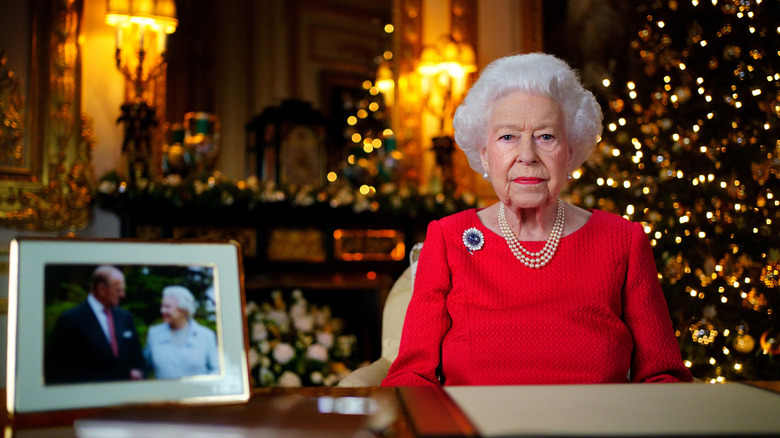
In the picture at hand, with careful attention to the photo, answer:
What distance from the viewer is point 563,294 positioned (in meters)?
1.54

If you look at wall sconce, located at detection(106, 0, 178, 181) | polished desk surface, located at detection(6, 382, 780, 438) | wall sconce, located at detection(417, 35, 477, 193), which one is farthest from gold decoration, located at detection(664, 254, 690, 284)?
wall sconce, located at detection(106, 0, 178, 181)

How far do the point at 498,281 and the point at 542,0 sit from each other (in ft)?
14.5

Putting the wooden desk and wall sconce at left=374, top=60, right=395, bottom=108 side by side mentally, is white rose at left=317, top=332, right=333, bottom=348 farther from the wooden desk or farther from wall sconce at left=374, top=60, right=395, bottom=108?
the wooden desk

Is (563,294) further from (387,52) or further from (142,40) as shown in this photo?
(387,52)

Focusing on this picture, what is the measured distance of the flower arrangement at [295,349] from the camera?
10.9 feet

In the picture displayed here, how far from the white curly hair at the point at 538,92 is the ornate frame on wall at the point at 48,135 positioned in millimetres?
2875

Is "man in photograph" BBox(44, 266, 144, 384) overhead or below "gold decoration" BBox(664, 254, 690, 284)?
overhead

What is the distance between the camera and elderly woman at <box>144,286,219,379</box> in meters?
0.91

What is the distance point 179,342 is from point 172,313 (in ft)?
0.14

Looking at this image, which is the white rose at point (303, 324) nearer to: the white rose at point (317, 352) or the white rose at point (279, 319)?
the white rose at point (279, 319)

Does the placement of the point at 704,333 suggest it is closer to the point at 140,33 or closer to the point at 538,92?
the point at 538,92

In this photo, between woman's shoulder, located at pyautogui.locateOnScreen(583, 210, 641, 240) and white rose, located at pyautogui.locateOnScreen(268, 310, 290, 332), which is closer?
woman's shoulder, located at pyautogui.locateOnScreen(583, 210, 641, 240)

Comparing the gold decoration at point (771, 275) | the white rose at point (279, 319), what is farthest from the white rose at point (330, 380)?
the gold decoration at point (771, 275)

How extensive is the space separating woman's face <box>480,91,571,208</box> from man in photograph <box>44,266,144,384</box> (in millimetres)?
987
